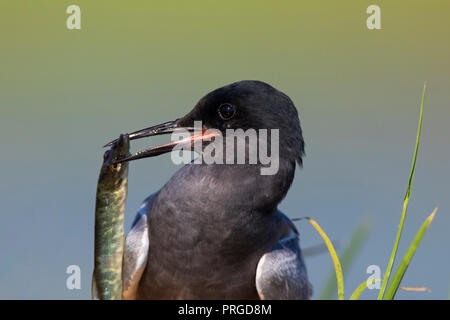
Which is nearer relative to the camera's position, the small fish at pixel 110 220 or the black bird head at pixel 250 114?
the small fish at pixel 110 220

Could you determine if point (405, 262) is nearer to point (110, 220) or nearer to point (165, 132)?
point (110, 220)

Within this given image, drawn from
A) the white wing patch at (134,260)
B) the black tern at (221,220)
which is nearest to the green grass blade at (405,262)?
the black tern at (221,220)

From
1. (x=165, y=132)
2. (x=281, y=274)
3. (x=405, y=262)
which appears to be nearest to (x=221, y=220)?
(x=281, y=274)

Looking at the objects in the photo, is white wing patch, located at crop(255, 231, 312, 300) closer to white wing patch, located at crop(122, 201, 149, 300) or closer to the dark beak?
white wing patch, located at crop(122, 201, 149, 300)

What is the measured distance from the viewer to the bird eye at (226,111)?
316 centimetres

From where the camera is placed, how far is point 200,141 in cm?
321

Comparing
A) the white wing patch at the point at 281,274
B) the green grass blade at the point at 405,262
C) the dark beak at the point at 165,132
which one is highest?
the dark beak at the point at 165,132

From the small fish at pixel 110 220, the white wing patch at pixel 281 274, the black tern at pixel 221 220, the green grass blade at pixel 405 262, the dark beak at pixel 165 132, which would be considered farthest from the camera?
the white wing patch at pixel 281 274

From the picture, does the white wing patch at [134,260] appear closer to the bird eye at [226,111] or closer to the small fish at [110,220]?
the small fish at [110,220]

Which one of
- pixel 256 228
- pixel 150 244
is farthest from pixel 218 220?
pixel 150 244
